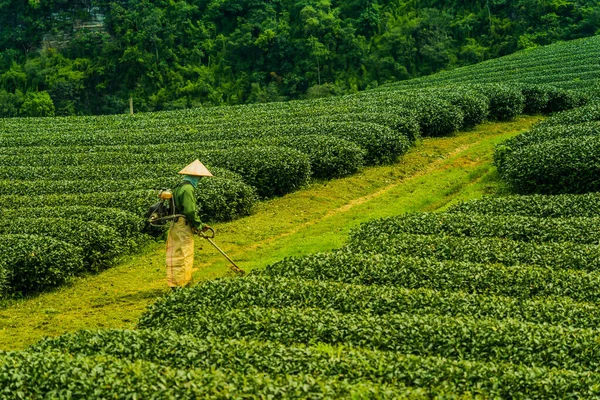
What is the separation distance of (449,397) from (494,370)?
1037 mm

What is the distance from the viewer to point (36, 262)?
18156mm

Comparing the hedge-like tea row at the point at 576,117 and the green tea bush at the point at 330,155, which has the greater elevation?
the hedge-like tea row at the point at 576,117

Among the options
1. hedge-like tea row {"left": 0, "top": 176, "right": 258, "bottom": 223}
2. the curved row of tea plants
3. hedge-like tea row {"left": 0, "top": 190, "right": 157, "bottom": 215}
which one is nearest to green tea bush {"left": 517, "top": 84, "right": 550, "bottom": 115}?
hedge-like tea row {"left": 0, "top": 176, "right": 258, "bottom": 223}

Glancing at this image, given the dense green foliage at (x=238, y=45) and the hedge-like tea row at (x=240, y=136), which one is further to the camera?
the dense green foliage at (x=238, y=45)

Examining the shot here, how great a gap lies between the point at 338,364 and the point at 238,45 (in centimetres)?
7212

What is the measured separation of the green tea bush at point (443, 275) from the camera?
541 inches

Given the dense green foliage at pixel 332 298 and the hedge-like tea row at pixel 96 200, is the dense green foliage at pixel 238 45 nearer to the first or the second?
the dense green foliage at pixel 332 298

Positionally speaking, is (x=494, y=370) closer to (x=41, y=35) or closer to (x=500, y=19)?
(x=500, y=19)

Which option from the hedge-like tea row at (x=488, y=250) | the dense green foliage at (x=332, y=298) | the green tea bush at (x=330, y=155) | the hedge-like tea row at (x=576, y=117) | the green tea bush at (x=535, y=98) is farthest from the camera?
the green tea bush at (x=535, y=98)

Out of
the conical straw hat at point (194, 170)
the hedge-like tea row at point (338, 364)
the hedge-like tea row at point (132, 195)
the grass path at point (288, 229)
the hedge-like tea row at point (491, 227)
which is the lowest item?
the grass path at point (288, 229)

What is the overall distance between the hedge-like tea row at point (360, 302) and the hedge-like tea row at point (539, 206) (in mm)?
5906

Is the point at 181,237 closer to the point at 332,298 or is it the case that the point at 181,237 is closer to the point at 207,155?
the point at 332,298

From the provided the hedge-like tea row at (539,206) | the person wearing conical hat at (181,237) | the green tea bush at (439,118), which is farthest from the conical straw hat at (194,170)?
the green tea bush at (439,118)

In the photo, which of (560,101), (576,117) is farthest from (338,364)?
(560,101)
